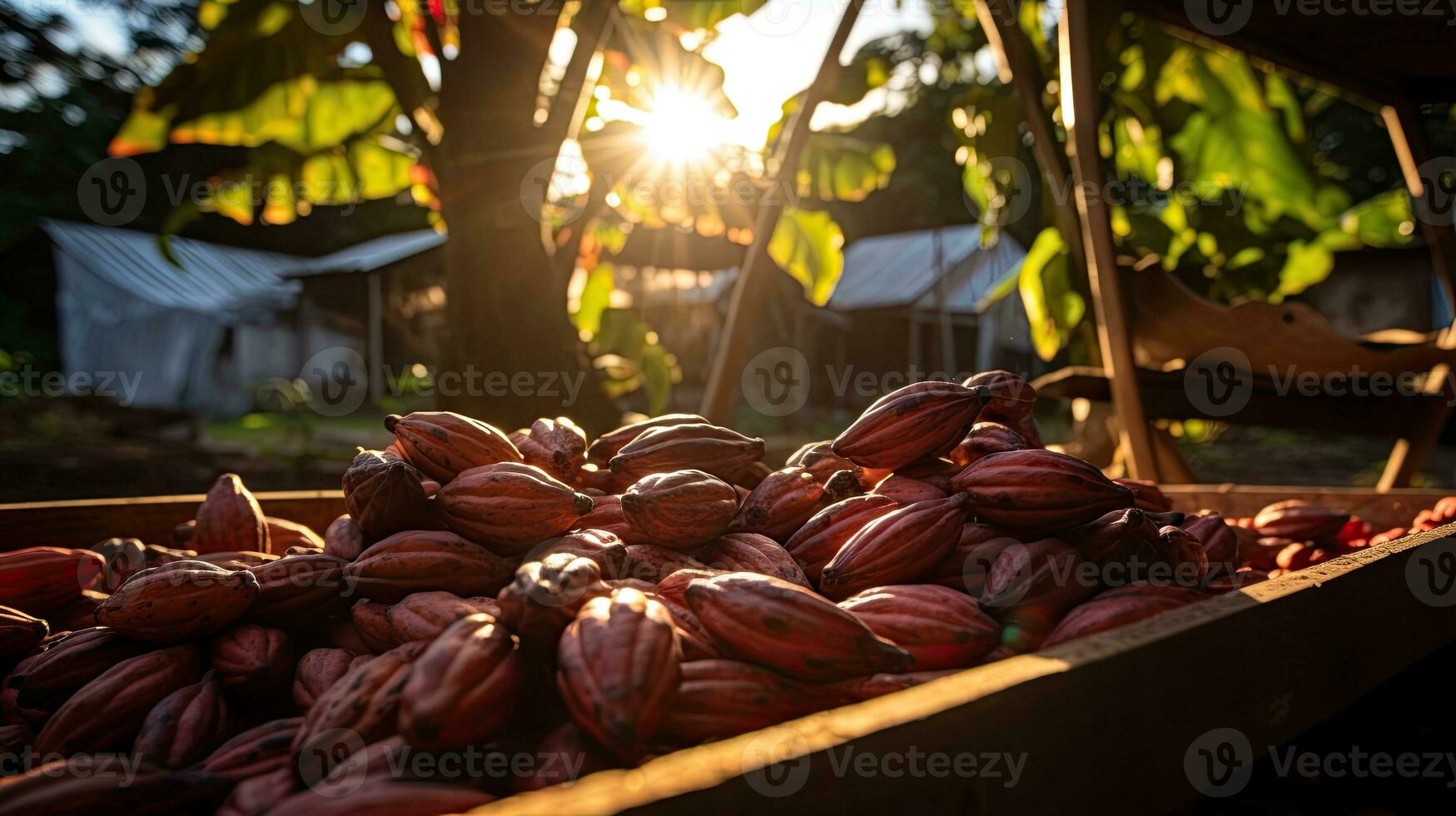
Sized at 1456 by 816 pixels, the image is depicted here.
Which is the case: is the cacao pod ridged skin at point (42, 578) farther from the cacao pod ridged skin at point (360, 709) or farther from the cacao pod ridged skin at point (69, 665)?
the cacao pod ridged skin at point (360, 709)

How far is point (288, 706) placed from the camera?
90 centimetres

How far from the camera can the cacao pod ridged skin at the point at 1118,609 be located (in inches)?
34.8

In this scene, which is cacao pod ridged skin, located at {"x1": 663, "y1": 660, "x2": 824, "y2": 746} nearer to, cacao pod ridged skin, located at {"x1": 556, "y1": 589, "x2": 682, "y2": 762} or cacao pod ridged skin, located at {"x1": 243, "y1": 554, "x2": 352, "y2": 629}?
cacao pod ridged skin, located at {"x1": 556, "y1": 589, "x2": 682, "y2": 762}

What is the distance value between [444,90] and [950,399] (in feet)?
9.13

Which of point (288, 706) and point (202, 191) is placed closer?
point (288, 706)

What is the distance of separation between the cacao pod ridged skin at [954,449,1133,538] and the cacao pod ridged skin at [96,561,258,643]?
86 centimetres

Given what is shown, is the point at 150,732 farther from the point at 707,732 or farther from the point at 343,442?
the point at 343,442

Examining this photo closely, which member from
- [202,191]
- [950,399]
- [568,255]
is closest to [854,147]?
[568,255]

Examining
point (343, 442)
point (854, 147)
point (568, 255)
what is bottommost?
point (343, 442)

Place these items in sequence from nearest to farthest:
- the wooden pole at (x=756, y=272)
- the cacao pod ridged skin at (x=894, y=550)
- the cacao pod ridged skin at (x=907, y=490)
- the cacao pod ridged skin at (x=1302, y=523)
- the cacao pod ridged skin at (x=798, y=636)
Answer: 1. the cacao pod ridged skin at (x=798, y=636)
2. the cacao pod ridged skin at (x=894, y=550)
3. the cacao pod ridged skin at (x=907, y=490)
4. the cacao pod ridged skin at (x=1302, y=523)
5. the wooden pole at (x=756, y=272)

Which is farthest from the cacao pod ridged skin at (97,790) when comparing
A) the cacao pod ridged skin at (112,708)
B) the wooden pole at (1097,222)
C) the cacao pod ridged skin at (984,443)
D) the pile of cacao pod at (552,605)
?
the wooden pole at (1097,222)

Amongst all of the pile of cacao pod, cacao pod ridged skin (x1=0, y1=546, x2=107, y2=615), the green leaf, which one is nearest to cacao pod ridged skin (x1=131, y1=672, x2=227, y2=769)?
the pile of cacao pod

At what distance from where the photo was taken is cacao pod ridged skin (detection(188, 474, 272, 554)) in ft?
4.45

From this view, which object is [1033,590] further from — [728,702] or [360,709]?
[360,709]
